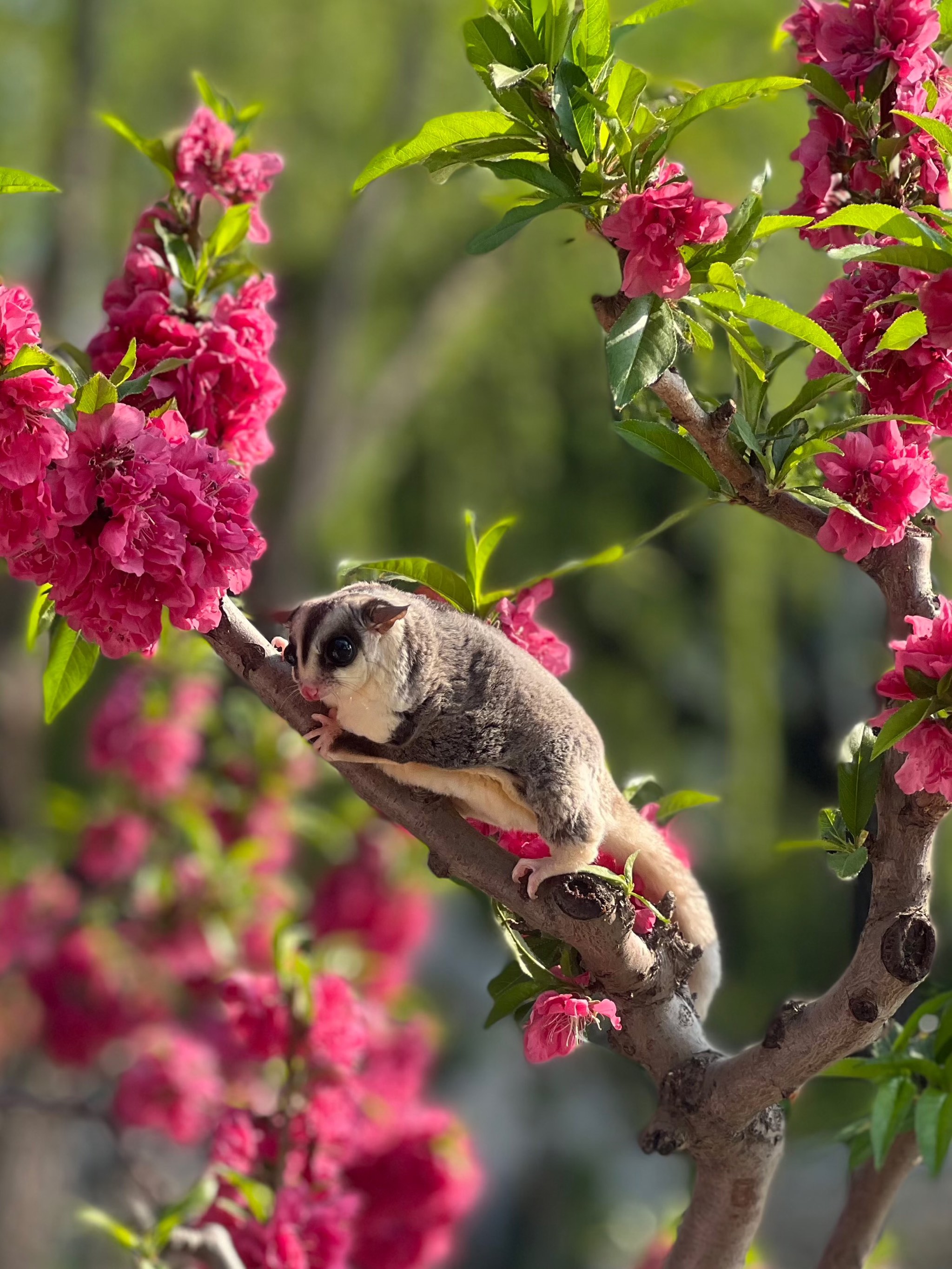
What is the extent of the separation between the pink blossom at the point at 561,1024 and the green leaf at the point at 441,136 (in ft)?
2.10

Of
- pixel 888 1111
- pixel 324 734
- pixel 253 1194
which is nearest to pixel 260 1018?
pixel 253 1194

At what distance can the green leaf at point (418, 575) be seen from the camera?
1160mm

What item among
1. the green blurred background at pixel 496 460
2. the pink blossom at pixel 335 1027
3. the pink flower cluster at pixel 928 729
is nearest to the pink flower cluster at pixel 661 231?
the pink flower cluster at pixel 928 729

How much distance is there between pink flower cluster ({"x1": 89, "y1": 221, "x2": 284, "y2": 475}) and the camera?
1.12 m

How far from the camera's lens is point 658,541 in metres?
5.55

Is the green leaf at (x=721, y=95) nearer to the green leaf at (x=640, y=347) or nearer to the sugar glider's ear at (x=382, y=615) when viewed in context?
the green leaf at (x=640, y=347)

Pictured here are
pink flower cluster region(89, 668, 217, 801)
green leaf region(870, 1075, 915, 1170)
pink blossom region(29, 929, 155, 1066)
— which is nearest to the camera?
green leaf region(870, 1075, 915, 1170)

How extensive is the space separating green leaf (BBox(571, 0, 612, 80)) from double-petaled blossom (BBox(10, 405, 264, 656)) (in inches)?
16.1

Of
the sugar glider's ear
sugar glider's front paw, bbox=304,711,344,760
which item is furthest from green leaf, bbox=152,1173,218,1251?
the sugar glider's ear

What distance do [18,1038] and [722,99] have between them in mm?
2762

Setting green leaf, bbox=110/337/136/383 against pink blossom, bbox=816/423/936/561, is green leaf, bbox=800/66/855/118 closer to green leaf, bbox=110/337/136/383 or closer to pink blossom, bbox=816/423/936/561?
pink blossom, bbox=816/423/936/561

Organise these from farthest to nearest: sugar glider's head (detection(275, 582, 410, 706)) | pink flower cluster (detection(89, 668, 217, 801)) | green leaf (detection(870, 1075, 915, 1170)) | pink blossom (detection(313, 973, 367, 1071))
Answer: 1. pink flower cluster (detection(89, 668, 217, 801))
2. pink blossom (detection(313, 973, 367, 1071))
3. sugar glider's head (detection(275, 582, 410, 706))
4. green leaf (detection(870, 1075, 915, 1170))

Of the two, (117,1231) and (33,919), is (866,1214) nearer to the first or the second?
(117,1231)

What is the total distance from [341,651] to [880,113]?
65 centimetres
